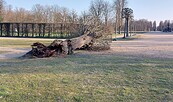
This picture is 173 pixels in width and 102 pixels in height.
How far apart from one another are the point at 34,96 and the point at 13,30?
138 ft

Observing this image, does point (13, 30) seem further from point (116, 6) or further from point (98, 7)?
point (116, 6)

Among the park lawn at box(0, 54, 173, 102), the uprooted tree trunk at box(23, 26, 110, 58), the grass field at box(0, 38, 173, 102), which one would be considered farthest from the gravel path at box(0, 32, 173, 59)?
the grass field at box(0, 38, 173, 102)

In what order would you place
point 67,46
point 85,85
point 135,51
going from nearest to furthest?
point 85,85 < point 67,46 < point 135,51

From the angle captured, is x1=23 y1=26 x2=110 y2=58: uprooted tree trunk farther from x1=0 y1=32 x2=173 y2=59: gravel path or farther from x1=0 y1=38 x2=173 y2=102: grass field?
x1=0 y1=38 x2=173 y2=102: grass field

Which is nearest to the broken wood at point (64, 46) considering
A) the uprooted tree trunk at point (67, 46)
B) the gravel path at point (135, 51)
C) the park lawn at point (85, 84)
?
the uprooted tree trunk at point (67, 46)

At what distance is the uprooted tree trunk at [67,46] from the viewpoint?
10.9 metres

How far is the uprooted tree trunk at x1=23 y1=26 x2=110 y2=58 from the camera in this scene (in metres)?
10.9

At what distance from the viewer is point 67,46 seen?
1233 cm

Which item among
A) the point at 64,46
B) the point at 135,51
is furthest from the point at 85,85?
the point at 135,51

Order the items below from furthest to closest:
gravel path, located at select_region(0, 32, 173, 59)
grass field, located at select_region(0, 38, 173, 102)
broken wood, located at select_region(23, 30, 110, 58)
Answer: gravel path, located at select_region(0, 32, 173, 59), broken wood, located at select_region(23, 30, 110, 58), grass field, located at select_region(0, 38, 173, 102)

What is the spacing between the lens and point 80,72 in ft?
22.7

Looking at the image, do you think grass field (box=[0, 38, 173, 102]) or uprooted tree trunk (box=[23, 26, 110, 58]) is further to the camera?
uprooted tree trunk (box=[23, 26, 110, 58])

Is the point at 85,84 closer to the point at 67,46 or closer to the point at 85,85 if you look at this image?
the point at 85,85

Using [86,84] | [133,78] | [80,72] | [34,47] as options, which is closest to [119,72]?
[133,78]
